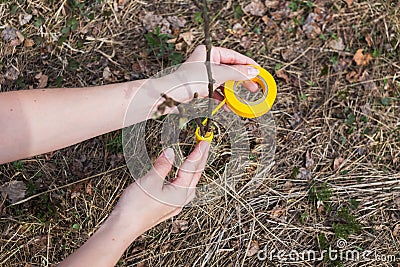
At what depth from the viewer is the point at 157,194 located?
1660 millimetres

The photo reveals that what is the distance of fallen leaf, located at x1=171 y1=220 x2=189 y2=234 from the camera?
2.25m

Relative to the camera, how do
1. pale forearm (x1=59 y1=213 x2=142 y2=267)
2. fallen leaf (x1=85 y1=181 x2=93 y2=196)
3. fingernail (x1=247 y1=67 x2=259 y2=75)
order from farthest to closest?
fallen leaf (x1=85 y1=181 x2=93 y2=196) → fingernail (x1=247 y1=67 x2=259 y2=75) → pale forearm (x1=59 y1=213 x2=142 y2=267)

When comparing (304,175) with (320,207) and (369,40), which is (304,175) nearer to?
(320,207)

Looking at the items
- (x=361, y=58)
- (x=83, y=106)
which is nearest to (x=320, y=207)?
(x=361, y=58)

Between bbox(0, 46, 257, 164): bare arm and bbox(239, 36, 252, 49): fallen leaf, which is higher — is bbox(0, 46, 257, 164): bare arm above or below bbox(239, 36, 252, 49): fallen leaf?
above

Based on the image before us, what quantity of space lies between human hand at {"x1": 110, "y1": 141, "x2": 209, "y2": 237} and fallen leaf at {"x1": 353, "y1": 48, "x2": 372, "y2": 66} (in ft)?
3.85

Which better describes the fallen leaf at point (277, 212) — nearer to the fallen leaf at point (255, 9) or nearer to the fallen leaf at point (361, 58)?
the fallen leaf at point (361, 58)

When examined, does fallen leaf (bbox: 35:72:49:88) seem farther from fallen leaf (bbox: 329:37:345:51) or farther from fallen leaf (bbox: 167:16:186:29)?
fallen leaf (bbox: 329:37:345:51)

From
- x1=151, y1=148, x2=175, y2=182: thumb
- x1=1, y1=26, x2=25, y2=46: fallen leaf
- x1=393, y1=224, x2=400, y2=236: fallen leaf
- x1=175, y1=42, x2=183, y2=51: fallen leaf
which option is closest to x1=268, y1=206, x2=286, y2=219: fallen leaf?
x1=393, y1=224, x2=400, y2=236: fallen leaf

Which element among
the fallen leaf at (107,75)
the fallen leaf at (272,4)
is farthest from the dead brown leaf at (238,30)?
the fallen leaf at (107,75)

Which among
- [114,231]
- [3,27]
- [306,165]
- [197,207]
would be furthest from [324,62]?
[3,27]

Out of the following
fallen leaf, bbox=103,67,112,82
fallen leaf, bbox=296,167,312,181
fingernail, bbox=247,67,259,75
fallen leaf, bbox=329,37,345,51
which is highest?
fingernail, bbox=247,67,259,75

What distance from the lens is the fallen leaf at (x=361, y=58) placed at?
252 centimetres

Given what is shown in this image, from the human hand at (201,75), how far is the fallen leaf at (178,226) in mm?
614
